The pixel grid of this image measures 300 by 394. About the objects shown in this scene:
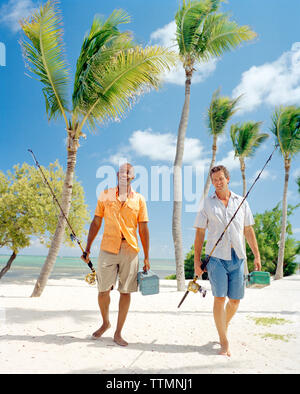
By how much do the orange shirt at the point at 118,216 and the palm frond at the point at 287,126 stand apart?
1468 centimetres

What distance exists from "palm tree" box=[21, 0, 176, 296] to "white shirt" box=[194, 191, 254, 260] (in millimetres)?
4598

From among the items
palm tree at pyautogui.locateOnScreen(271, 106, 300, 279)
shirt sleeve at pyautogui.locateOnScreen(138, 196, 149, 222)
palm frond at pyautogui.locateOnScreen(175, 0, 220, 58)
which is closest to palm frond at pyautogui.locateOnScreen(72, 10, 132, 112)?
palm frond at pyautogui.locateOnScreen(175, 0, 220, 58)

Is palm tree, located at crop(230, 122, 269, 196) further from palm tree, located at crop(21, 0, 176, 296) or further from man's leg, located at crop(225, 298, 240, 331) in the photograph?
man's leg, located at crop(225, 298, 240, 331)

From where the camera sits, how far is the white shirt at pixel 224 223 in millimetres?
3641

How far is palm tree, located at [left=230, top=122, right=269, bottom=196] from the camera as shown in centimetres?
1809

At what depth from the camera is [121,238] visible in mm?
3893

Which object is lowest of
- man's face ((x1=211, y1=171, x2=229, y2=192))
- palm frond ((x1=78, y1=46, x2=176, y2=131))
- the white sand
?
the white sand

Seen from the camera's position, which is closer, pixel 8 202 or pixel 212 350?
pixel 212 350

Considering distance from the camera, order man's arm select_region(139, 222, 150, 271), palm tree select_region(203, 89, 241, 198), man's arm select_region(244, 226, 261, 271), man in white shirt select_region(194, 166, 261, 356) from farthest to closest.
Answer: palm tree select_region(203, 89, 241, 198) < man's arm select_region(139, 222, 150, 271) < man's arm select_region(244, 226, 261, 271) < man in white shirt select_region(194, 166, 261, 356)

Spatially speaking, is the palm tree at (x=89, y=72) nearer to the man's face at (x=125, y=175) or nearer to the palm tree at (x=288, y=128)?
the man's face at (x=125, y=175)
